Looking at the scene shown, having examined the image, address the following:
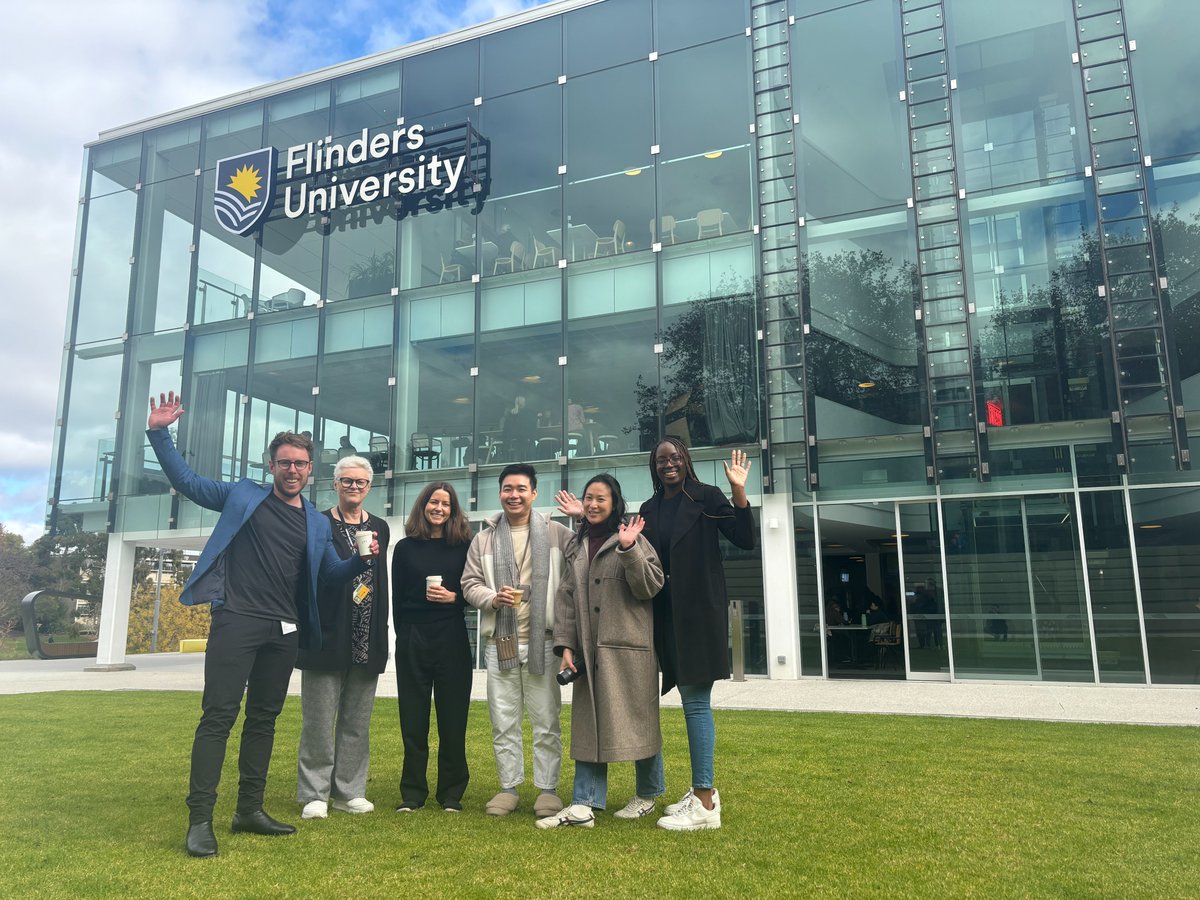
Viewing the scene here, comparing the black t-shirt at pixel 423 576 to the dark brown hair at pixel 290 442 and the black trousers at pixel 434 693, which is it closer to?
the black trousers at pixel 434 693

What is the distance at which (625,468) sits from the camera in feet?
49.1

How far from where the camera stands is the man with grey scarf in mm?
4715

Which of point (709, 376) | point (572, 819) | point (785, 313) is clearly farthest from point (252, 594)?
point (785, 313)

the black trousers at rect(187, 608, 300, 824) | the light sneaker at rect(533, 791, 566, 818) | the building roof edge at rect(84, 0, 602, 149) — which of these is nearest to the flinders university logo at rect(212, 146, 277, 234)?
the building roof edge at rect(84, 0, 602, 149)

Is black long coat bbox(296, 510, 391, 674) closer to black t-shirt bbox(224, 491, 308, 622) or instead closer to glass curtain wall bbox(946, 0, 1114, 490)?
black t-shirt bbox(224, 491, 308, 622)

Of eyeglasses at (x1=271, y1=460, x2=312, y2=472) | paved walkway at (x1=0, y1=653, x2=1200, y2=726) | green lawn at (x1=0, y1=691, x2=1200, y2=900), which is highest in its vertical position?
eyeglasses at (x1=271, y1=460, x2=312, y2=472)

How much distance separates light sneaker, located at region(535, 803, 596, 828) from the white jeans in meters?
0.32

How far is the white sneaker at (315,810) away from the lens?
4594 millimetres

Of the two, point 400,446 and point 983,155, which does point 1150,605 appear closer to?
point 983,155

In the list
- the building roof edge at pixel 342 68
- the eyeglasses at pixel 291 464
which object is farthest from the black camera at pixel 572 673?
the building roof edge at pixel 342 68

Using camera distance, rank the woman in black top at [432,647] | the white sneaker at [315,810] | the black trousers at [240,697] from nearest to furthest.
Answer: the black trousers at [240,697]
the white sneaker at [315,810]
the woman in black top at [432,647]

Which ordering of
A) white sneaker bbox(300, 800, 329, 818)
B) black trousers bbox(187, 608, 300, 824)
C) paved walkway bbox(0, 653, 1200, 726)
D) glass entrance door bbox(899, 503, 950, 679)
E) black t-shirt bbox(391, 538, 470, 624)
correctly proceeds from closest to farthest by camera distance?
1. black trousers bbox(187, 608, 300, 824)
2. white sneaker bbox(300, 800, 329, 818)
3. black t-shirt bbox(391, 538, 470, 624)
4. paved walkway bbox(0, 653, 1200, 726)
5. glass entrance door bbox(899, 503, 950, 679)

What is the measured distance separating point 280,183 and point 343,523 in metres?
15.9

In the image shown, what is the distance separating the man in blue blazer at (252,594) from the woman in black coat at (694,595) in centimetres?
150
